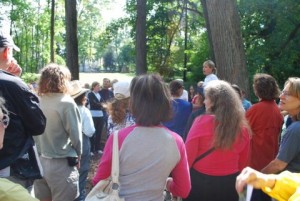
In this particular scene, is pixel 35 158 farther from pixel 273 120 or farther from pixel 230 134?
pixel 273 120

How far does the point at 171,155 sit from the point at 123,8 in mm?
22917

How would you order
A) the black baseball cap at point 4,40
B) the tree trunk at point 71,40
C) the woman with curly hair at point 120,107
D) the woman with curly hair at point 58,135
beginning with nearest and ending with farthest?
the black baseball cap at point 4,40, the woman with curly hair at point 120,107, the woman with curly hair at point 58,135, the tree trunk at point 71,40

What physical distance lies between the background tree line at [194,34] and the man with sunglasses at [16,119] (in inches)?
194

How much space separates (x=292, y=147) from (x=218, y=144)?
617mm

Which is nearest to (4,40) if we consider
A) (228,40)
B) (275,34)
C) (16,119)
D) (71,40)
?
(16,119)

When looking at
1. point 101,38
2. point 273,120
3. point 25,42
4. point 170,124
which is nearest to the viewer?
point 273,120

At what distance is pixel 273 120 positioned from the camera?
461cm

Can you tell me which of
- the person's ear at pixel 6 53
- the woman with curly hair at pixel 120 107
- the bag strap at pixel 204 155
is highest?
the person's ear at pixel 6 53

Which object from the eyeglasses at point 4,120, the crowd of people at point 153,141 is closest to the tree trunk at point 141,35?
the crowd of people at point 153,141

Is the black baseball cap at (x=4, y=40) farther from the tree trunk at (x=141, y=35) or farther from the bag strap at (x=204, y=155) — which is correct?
the tree trunk at (x=141, y=35)

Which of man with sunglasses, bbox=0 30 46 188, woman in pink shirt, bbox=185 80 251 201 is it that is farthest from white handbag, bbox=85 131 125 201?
woman in pink shirt, bbox=185 80 251 201

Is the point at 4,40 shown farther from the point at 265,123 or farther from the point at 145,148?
the point at 265,123

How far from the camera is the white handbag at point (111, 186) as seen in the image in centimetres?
261

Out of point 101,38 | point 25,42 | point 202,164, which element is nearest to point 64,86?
point 202,164
